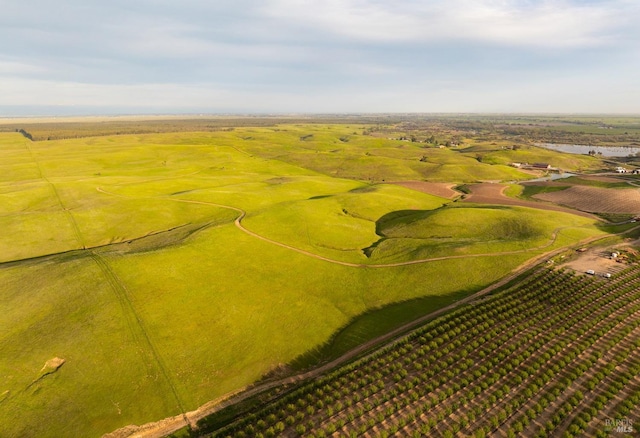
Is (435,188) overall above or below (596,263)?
above

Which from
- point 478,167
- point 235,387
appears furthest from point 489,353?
point 478,167

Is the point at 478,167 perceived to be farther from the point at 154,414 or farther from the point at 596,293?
the point at 154,414

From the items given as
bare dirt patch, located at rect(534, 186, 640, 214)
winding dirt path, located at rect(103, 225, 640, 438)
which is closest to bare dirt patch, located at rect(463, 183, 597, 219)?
bare dirt patch, located at rect(534, 186, 640, 214)

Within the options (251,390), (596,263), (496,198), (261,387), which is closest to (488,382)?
(261,387)

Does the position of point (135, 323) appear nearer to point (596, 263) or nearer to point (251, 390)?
point (251, 390)

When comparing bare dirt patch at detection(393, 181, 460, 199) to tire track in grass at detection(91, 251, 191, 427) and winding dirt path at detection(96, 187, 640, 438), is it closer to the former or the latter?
winding dirt path at detection(96, 187, 640, 438)
